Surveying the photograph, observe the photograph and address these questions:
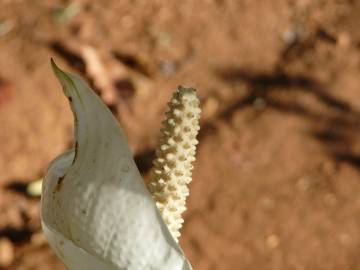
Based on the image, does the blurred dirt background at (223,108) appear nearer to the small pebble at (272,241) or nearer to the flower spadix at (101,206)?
the small pebble at (272,241)

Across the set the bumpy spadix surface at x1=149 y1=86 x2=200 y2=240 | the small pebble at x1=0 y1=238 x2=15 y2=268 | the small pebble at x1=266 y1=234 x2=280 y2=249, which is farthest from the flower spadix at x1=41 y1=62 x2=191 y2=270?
the small pebble at x1=266 y1=234 x2=280 y2=249

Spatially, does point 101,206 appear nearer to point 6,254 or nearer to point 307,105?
point 6,254

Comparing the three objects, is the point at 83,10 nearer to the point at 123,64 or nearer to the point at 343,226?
the point at 123,64

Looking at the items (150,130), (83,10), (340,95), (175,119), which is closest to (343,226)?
(340,95)

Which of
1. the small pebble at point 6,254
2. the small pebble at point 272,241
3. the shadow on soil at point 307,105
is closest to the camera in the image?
the small pebble at point 6,254

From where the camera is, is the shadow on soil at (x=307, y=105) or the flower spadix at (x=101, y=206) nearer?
the flower spadix at (x=101, y=206)

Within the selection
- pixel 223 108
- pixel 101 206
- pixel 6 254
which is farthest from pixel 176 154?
pixel 223 108

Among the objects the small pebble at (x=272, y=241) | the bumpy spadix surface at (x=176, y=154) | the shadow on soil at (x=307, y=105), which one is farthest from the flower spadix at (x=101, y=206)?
the shadow on soil at (x=307, y=105)
